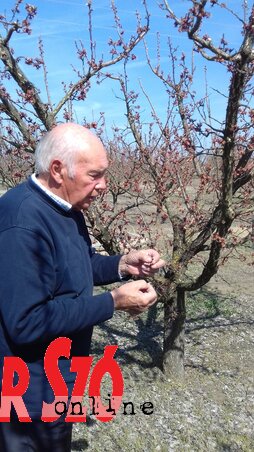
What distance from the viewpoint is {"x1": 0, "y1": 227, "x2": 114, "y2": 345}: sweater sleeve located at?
1724mm

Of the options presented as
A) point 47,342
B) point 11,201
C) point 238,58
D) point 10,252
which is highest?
point 238,58

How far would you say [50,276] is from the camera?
183 cm

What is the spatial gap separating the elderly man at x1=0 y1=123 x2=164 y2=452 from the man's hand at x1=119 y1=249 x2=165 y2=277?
0.29m

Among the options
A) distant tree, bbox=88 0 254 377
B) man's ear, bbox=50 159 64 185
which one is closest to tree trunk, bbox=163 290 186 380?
distant tree, bbox=88 0 254 377

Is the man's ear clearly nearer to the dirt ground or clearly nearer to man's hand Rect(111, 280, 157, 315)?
man's hand Rect(111, 280, 157, 315)

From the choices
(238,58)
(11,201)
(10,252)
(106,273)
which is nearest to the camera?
(10,252)

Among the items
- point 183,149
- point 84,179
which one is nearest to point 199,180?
point 183,149

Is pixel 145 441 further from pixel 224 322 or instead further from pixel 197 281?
pixel 224 322

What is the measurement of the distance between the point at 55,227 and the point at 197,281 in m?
2.34

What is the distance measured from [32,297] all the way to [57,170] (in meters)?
0.50

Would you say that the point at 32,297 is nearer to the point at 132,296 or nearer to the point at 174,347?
the point at 132,296

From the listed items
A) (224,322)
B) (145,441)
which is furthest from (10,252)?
(224,322)

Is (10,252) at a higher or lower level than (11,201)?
lower

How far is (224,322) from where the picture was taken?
20.2 feet
